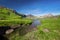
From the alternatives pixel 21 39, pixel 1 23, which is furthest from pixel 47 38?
pixel 1 23

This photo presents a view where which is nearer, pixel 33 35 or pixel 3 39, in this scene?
pixel 33 35

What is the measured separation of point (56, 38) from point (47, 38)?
123 inches

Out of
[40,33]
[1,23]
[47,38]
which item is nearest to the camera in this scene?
[47,38]

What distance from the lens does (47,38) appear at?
42.2 metres

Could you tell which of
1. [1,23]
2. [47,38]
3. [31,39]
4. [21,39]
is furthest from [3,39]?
[1,23]

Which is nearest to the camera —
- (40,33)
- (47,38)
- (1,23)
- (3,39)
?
(47,38)

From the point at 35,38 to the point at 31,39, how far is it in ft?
4.01

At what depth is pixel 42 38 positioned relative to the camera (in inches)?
1676

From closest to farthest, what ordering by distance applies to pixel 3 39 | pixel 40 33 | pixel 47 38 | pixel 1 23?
pixel 47 38, pixel 40 33, pixel 3 39, pixel 1 23

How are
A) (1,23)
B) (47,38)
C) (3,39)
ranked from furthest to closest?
(1,23) → (3,39) → (47,38)

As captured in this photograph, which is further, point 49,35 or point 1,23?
point 1,23

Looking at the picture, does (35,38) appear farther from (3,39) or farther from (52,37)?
(3,39)

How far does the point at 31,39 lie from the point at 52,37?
613 cm

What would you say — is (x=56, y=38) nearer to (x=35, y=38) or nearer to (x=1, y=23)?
(x=35, y=38)
